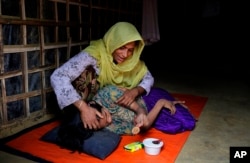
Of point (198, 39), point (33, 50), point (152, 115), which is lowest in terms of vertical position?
point (152, 115)

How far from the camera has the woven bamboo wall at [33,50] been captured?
174 centimetres

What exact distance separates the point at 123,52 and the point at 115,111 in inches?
16.6

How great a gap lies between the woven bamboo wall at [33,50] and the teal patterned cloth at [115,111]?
545 millimetres

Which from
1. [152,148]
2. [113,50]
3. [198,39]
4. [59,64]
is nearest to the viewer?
[152,148]

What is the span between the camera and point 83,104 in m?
1.60

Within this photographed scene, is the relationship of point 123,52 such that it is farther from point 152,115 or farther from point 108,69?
point 152,115

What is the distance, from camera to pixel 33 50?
1.93 meters

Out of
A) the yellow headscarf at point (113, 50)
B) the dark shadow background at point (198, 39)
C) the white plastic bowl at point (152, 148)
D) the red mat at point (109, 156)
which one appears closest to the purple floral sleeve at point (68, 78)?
the yellow headscarf at point (113, 50)

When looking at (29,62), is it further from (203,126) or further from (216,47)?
(216,47)

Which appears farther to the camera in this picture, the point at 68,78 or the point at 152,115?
the point at 152,115

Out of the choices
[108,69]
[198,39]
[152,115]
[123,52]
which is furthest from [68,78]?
[198,39]

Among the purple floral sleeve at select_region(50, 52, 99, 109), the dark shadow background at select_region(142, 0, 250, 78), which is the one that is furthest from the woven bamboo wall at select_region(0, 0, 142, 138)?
the dark shadow background at select_region(142, 0, 250, 78)

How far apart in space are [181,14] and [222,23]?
859 mm

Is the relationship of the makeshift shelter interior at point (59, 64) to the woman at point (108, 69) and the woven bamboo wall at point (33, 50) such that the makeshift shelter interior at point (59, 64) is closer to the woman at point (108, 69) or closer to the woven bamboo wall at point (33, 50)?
the woven bamboo wall at point (33, 50)
